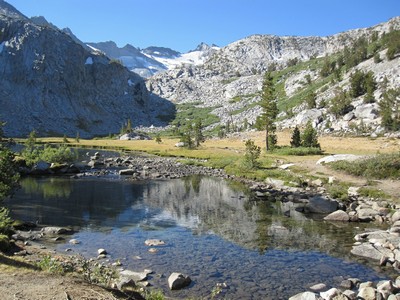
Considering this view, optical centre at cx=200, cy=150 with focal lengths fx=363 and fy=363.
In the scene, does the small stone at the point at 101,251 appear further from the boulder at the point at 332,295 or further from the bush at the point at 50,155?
the bush at the point at 50,155

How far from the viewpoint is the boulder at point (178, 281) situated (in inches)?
727

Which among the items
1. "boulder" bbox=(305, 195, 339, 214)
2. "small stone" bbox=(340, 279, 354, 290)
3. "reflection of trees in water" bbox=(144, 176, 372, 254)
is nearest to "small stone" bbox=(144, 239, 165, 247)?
"reflection of trees in water" bbox=(144, 176, 372, 254)

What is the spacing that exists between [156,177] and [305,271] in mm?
40321

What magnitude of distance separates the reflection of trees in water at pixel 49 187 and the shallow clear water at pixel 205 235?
12cm

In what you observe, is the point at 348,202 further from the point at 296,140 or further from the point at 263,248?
the point at 296,140

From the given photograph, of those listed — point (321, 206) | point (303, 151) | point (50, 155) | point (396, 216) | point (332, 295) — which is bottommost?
point (332, 295)

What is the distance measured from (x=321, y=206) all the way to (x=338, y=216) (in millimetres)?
3340

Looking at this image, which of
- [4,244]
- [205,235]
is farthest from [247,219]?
[4,244]

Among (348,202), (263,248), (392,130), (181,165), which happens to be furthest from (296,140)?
(263,248)

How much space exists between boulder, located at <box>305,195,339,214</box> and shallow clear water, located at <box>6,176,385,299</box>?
1.95 m

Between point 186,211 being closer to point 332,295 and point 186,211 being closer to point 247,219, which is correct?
point 247,219

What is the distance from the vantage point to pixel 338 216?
33.4 meters

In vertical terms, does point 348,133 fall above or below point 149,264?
above

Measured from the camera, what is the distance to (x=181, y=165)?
74.8 meters
